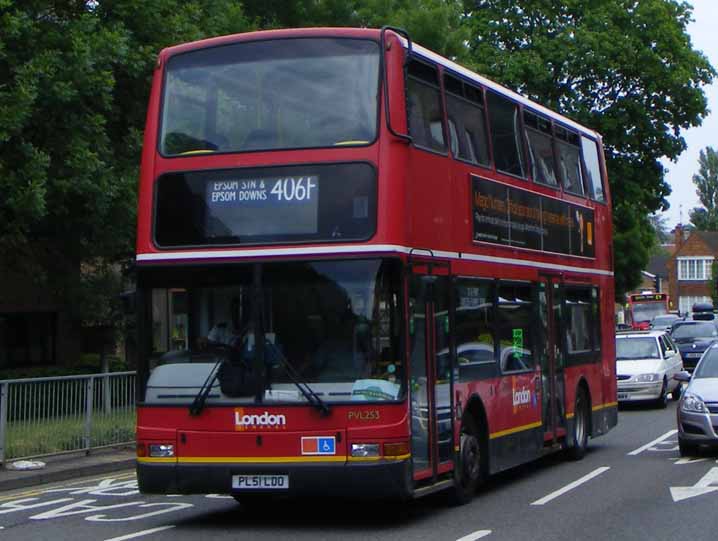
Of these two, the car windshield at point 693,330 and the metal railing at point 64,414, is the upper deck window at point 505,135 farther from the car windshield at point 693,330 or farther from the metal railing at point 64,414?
the car windshield at point 693,330

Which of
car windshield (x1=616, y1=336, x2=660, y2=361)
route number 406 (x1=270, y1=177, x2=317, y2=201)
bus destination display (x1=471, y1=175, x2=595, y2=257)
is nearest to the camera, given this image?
route number 406 (x1=270, y1=177, x2=317, y2=201)

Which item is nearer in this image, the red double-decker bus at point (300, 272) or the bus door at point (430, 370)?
the red double-decker bus at point (300, 272)

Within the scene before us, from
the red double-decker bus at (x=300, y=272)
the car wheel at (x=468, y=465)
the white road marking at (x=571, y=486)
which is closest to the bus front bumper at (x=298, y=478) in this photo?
the red double-decker bus at (x=300, y=272)

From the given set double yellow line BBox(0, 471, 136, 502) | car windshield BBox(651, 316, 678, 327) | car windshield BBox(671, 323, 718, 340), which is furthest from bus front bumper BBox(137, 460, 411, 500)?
car windshield BBox(651, 316, 678, 327)

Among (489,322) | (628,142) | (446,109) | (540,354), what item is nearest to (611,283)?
(540,354)

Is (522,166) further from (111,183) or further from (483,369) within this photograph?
(111,183)

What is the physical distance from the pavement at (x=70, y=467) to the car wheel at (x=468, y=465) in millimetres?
5920

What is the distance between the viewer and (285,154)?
11336 millimetres

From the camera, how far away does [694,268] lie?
383ft

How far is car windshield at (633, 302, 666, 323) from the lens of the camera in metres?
68.1

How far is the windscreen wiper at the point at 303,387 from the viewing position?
1091cm

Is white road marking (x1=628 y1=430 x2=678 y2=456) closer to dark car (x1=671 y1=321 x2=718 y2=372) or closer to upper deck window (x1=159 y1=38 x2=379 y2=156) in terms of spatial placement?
upper deck window (x1=159 y1=38 x2=379 y2=156)

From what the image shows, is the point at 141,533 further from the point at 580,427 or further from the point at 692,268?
the point at 692,268

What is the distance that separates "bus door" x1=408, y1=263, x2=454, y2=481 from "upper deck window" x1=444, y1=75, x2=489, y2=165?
145 cm
